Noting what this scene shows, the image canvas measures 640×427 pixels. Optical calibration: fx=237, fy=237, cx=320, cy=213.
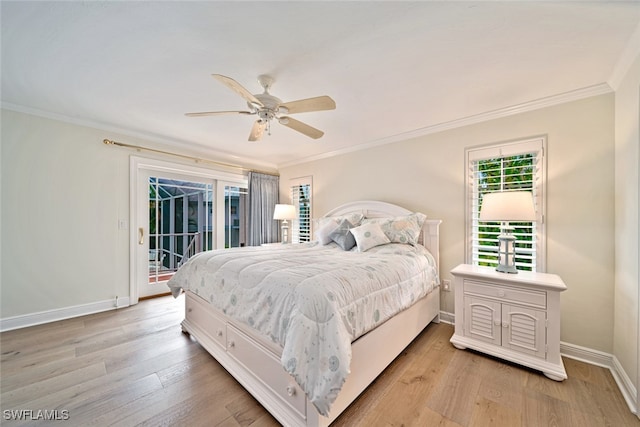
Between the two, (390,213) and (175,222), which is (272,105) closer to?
(390,213)

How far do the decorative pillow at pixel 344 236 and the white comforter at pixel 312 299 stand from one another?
67cm

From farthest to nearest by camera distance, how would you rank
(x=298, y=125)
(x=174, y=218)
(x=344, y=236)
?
(x=174, y=218), (x=344, y=236), (x=298, y=125)

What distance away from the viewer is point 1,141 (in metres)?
2.57

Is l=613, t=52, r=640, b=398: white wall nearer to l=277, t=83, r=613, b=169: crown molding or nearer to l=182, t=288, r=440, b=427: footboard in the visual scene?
l=277, t=83, r=613, b=169: crown molding

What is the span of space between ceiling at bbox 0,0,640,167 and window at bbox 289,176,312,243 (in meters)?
2.08

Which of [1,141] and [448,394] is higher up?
[1,141]

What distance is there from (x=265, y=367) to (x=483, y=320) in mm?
1960

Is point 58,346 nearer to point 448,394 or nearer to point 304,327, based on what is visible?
point 304,327

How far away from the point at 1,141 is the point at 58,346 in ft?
7.50

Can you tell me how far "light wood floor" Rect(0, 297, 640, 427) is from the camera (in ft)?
4.86

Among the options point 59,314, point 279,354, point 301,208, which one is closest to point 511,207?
point 279,354

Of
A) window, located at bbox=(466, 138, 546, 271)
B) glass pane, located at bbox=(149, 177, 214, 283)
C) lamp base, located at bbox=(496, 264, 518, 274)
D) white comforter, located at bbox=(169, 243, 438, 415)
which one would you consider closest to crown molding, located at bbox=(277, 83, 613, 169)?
window, located at bbox=(466, 138, 546, 271)

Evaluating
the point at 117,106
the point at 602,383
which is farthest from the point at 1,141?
the point at 602,383

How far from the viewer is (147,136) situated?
350 cm
